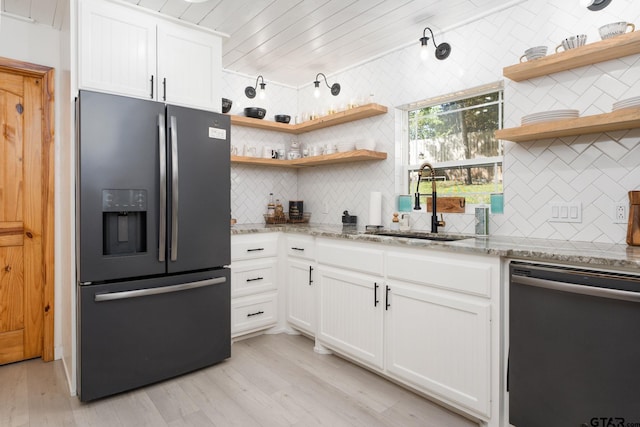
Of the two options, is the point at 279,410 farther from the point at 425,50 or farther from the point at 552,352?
the point at 425,50

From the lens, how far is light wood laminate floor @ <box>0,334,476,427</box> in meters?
1.91

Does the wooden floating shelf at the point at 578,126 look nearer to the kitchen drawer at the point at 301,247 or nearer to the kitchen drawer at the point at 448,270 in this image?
the kitchen drawer at the point at 448,270

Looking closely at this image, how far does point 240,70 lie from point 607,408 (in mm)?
3558

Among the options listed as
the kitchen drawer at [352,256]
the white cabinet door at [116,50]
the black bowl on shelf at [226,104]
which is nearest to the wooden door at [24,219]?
the white cabinet door at [116,50]

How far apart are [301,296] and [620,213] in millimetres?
2138

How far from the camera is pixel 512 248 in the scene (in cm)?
173

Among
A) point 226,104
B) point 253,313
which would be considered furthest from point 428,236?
point 226,104

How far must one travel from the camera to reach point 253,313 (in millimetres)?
2984

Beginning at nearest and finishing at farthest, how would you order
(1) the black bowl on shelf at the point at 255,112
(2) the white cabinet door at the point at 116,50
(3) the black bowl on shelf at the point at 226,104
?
1. (2) the white cabinet door at the point at 116,50
2. (3) the black bowl on shelf at the point at 226,104
3. (1) the black bowl on shelf at the point at 255,112

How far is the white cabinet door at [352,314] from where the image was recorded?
7.55 ft

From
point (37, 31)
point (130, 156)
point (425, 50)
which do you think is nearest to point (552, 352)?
point (425, 50)

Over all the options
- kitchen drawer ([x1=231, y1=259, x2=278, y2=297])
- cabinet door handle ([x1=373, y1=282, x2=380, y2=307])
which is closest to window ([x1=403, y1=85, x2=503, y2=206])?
cabinet door handle ([x1=373, y1=282, x2=380, y2=307])

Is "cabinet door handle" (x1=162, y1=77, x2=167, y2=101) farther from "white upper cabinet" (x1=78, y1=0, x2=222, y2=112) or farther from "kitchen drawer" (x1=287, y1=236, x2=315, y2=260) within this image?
"kitchen drawer" (x1=287, y1=236, x2=315, y2=260)

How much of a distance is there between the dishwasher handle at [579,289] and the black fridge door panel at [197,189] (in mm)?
1796
